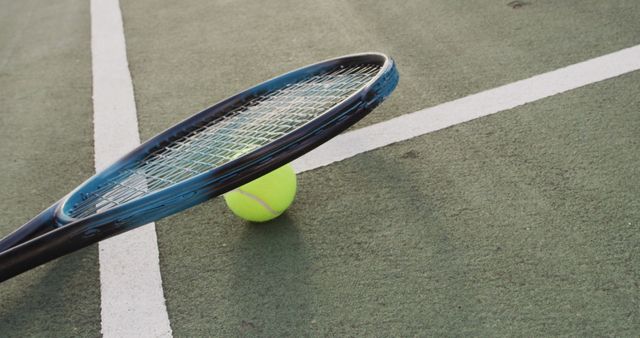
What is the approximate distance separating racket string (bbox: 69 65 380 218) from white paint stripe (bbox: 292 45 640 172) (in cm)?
37

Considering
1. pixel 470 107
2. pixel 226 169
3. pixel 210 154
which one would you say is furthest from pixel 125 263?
pixel 470 107

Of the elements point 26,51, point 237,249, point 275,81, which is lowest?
point 26,51

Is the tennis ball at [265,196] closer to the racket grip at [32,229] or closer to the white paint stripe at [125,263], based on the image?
the white paint stripe at [125,263]

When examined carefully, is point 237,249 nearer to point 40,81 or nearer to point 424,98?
point 424,98

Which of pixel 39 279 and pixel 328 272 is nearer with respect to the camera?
pixel 328 272

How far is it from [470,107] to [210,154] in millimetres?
1401

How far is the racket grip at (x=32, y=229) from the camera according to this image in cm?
252

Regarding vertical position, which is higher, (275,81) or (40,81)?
(275,81)

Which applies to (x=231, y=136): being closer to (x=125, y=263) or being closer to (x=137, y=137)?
(x=125, y=263)

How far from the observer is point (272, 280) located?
2.54m

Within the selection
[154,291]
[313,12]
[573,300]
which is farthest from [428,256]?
[313,12]

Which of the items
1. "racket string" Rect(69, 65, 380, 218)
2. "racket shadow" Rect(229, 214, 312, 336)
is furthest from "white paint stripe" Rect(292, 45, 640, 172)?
"racket shadow" Rect(229, 214, 312, 336)

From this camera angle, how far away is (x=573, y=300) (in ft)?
7.22

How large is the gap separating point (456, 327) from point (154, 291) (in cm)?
113
